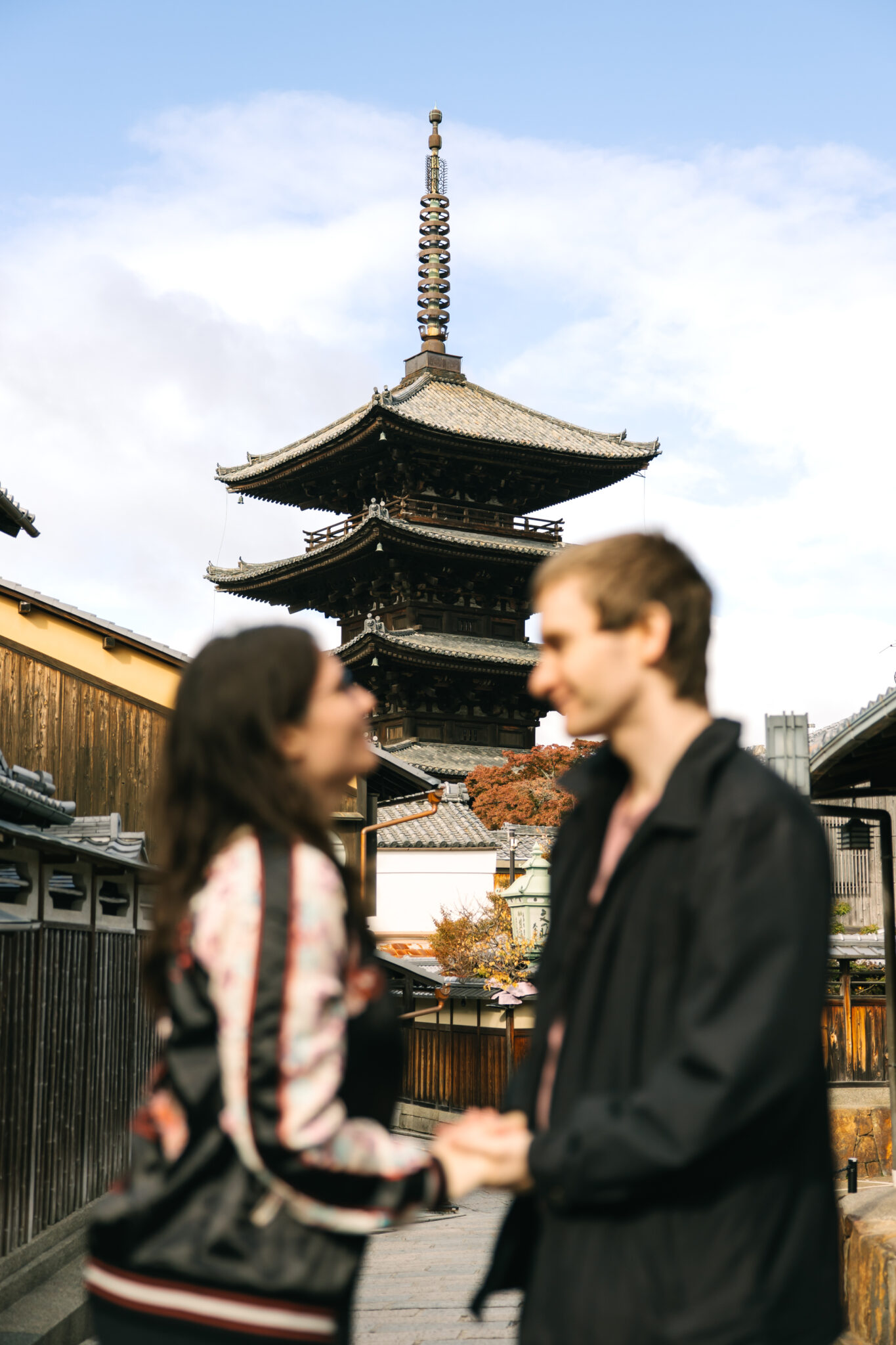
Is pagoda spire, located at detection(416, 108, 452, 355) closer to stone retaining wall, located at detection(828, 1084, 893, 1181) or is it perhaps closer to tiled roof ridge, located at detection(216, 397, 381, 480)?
tiled roof ridge, located at detection(216, 397, 381, 480)

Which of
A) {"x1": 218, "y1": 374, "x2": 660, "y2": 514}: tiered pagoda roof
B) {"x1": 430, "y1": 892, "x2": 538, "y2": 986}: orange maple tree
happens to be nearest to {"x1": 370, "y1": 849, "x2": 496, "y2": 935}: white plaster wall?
{"x1": 430, "y1": 892, "x2": 538, "y2": 986}: orange maple tree

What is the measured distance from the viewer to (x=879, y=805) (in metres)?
25.0

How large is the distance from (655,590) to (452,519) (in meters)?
27.8

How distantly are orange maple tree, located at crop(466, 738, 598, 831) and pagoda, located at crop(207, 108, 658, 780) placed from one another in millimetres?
654

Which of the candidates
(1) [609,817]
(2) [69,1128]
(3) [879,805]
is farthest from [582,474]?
(1) [609,817]

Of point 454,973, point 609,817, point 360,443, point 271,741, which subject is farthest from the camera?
point 360,443

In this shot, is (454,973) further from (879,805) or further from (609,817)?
(609,817)

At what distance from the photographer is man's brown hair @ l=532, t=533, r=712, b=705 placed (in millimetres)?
1791

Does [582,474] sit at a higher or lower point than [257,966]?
higher

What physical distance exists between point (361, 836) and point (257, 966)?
16372mm

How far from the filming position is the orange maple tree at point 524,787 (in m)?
27.4

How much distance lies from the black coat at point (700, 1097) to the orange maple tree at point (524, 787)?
81.9 feet

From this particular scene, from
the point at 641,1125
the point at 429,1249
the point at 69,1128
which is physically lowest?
the point at 429,1249

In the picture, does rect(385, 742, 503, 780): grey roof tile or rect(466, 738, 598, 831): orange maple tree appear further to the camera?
rect(385, 742, 503, 780): grey roof tile
